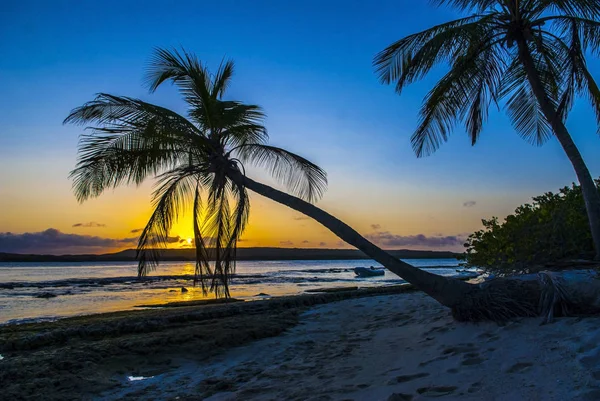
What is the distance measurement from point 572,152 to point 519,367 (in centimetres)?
560

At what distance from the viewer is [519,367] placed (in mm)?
3869

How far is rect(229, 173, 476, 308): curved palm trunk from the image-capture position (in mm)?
6469

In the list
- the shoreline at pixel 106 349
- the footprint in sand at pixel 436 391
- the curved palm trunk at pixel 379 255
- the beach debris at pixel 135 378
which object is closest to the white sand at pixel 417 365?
the footprint in sand at pixel 436 391

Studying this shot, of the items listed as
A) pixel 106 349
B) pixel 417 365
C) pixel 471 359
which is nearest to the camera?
pixel 471 359

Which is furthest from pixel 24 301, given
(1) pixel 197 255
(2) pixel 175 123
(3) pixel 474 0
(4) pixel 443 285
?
(3) pixel 474 0

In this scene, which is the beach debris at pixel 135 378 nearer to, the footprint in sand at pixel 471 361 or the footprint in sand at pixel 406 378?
the footprint in sand at pixel 406 378

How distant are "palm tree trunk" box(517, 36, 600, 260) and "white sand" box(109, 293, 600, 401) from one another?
130 inches

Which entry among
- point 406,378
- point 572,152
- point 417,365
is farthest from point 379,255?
point 572,152

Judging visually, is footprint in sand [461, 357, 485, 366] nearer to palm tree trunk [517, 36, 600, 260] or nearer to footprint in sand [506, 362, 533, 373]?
footprint in sand [506, 362, 533, 373]

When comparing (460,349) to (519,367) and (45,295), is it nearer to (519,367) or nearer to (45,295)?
(519,367)

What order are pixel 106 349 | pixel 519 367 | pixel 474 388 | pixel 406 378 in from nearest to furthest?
1. pixel 474 388
2. pixel 519 367
3. pixel 406 378
4. pixel 106 349

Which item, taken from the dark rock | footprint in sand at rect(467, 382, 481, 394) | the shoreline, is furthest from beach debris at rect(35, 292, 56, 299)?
footprint in sand at rect(467, 382, 481, 394)

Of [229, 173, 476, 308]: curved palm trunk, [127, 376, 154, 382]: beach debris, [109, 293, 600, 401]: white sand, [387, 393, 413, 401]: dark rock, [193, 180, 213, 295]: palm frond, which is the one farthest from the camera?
[193, 180, 213, 295]: palm frond

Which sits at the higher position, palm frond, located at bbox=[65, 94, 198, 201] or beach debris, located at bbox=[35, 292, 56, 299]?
palm frond, located at bbox=[65, 94, 198, 201]
